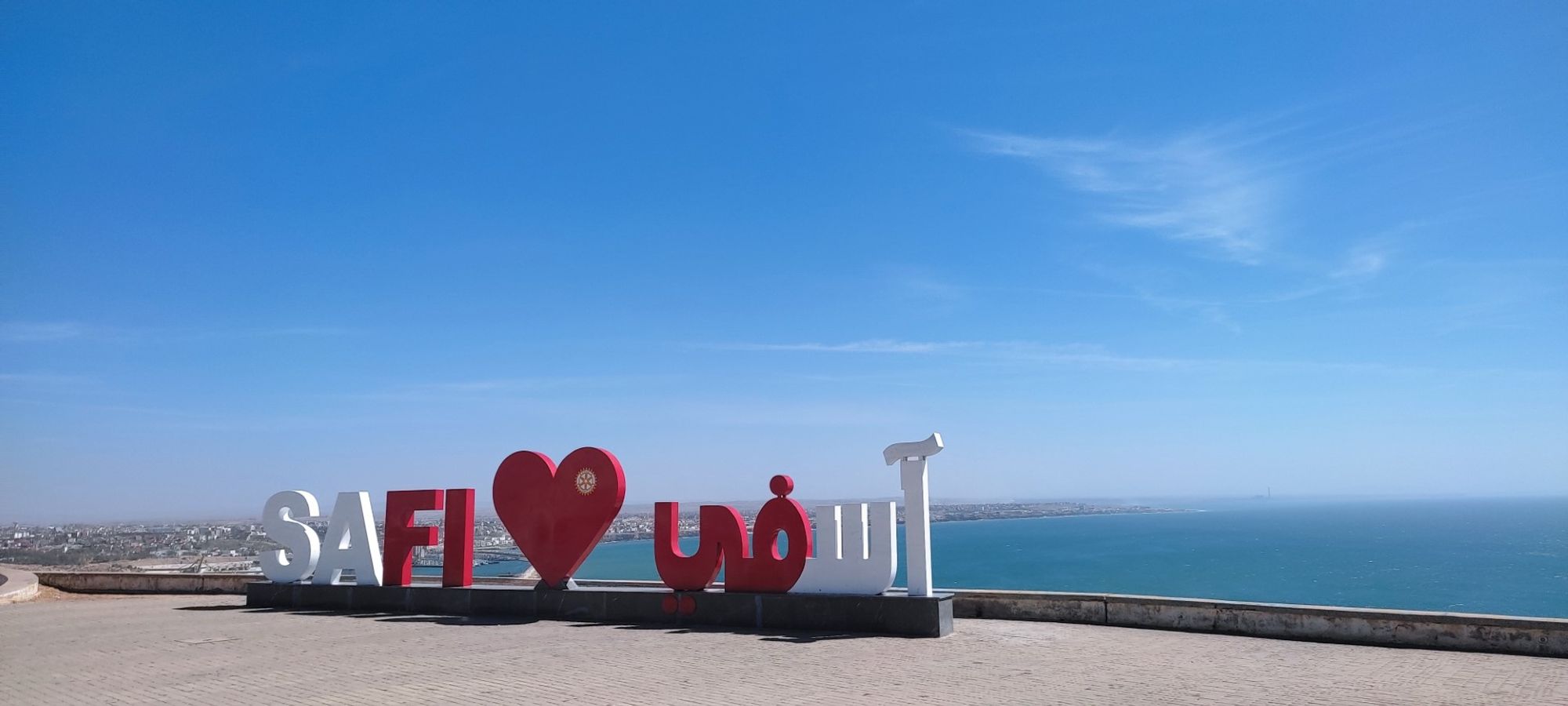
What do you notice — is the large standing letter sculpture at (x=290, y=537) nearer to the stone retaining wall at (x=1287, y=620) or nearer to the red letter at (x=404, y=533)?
the red letter at (x=404, y=533)

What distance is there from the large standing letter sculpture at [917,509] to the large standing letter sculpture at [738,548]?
1.74 meters

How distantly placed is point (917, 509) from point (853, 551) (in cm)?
136

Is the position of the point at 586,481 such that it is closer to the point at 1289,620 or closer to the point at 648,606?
the point at 648,606

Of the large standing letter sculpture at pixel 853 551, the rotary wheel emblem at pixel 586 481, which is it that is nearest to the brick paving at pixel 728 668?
the large standing letter sculpture at pixel 853 551

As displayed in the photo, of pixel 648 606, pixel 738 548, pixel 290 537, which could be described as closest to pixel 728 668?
pixel 738 548

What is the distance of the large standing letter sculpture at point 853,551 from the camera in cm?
1599

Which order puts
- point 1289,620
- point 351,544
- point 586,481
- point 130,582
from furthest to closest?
point 130,582 < point 351,544 < point 586,481 < point 1289,620

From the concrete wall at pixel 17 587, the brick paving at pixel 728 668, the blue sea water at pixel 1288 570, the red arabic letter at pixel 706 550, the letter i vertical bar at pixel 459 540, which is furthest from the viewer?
the blue sea water at pixel 1288 570

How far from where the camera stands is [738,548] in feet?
56.3

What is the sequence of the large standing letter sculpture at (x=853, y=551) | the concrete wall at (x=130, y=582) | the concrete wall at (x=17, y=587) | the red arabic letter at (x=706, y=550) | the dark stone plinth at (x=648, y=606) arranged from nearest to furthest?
the dark stone plinth at (x=648, y=606) → the large standing letter sculpture at (x=853, y=551) → the red arabic letter at (x=706, y=550) → the concrete wall at (x=17, y=587) → the concrete wall at (x=130, y=582)

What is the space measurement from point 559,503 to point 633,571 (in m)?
110

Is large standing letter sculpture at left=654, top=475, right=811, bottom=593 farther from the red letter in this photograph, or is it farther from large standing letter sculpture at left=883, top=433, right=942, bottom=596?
the red letter

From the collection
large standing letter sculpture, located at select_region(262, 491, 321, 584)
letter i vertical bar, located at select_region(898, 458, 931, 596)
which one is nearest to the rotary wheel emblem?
letter i vertical bar, located at select_region(898, 458, 931, 596)

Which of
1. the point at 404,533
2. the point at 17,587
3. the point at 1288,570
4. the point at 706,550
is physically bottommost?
the point at 1288,570
